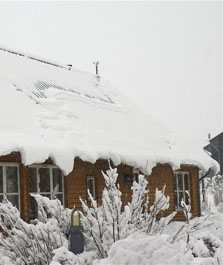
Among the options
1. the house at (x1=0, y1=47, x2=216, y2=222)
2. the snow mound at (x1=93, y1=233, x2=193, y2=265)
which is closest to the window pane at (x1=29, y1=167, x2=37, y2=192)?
the house at (x1=0, y1=47, x2=216, y2=222)

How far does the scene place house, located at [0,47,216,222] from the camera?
9.09 m

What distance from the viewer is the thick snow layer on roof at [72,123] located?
353 inches

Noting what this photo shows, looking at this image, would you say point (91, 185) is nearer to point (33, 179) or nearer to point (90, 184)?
point (90, 184)

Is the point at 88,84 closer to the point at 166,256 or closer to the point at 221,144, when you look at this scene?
the point at 166,256

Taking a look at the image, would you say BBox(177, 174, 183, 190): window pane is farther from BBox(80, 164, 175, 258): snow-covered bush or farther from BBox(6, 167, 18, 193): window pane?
BBox(80, 164, 175, 258): snow-covered bush

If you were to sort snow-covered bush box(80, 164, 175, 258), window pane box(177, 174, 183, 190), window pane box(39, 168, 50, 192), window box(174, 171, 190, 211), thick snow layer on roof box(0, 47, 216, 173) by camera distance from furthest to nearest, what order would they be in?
1. window pane box(177, 174, 183, 190)
2. window box(174, 171, 190, 211)
3. window pane box(39, 168, 50, 192)
4. thick snow layer on roof box(0, 47, 216, 173)
5. snow-covered bush box(80, 164, 175, 258)

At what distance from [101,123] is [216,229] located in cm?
385

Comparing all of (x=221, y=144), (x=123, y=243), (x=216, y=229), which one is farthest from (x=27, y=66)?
(x=221, y=144)

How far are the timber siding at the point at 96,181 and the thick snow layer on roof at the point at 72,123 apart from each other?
583 millimetres

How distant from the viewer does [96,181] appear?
1117 cm

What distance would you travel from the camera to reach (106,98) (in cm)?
1482

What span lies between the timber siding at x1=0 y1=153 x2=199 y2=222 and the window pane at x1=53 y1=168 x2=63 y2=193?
155 mm

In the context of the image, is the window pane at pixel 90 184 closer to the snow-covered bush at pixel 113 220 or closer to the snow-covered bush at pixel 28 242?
the snow-covered bush at pixel 113 220

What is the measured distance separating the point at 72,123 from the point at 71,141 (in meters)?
1.14
